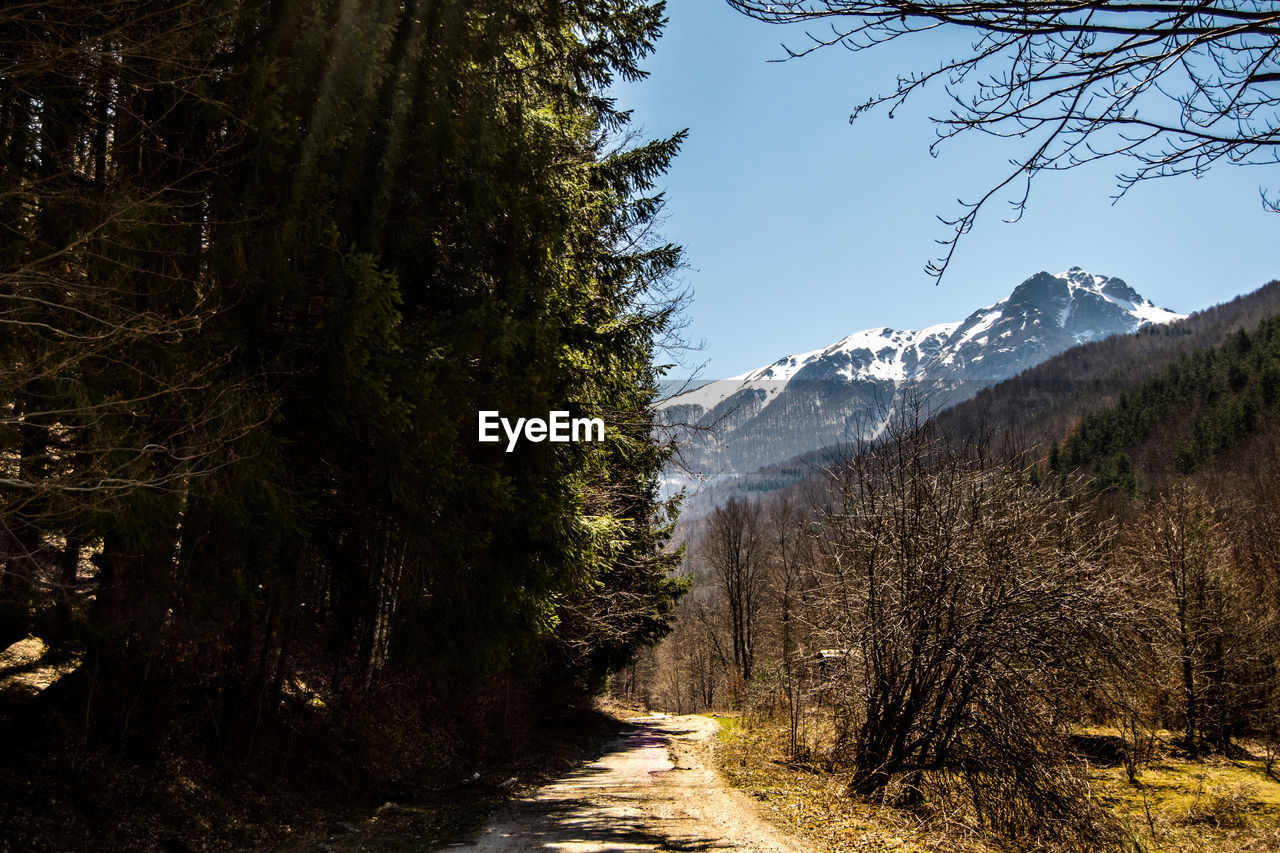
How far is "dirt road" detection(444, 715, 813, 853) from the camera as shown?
704 cm

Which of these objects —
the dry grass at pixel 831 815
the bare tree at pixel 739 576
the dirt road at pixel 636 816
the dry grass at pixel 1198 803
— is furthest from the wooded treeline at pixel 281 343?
the bare tree at pixel 739 576

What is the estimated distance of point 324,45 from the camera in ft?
24.4

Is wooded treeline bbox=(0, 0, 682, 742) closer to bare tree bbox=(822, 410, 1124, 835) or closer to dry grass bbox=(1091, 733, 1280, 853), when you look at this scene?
bare tree bbox=(822, 410, 1124, 835)

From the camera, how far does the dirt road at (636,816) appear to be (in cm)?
704

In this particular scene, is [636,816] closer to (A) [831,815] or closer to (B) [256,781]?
A: (A) [831,815]

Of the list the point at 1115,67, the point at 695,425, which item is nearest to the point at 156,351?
the point at 1115,67

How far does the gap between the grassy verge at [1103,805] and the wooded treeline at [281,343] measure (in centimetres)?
435

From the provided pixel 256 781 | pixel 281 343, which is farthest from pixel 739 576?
pixel 281 343

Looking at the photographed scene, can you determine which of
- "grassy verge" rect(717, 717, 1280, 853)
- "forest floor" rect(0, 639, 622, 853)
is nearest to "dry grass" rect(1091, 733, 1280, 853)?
"grassy verge" rect(717, 717, 1280, 853)

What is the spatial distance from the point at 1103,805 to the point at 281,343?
1117 cm

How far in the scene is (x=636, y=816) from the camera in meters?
8.57

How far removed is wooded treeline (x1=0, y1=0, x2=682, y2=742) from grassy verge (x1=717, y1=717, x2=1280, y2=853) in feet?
14.3

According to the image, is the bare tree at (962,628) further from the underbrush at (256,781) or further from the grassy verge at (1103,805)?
the underbrush at (256,781)

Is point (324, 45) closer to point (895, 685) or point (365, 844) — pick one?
point (365, 844)
